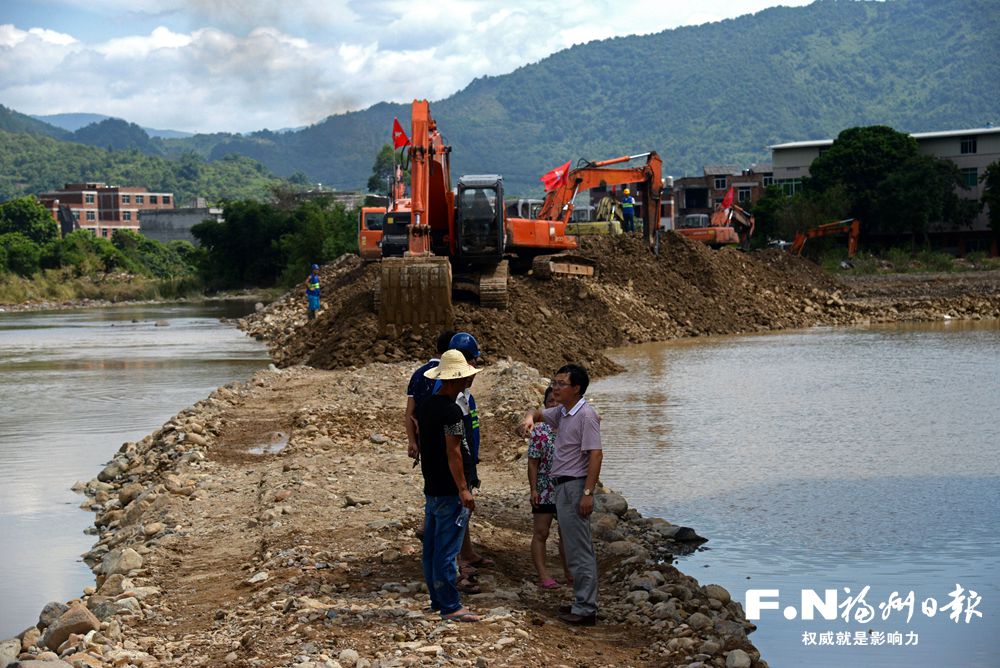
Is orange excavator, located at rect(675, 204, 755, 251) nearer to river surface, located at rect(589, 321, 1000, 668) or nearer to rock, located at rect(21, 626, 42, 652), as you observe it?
river surface, located at rect(589, 321, 1000, 668)

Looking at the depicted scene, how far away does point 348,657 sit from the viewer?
7461mm

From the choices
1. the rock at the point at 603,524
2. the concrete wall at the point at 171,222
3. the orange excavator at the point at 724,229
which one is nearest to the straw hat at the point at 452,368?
the rock at the point at 603,524

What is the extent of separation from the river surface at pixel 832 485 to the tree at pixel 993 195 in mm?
55454

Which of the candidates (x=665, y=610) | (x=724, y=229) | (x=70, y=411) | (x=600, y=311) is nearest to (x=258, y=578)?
(x=665, y=610)

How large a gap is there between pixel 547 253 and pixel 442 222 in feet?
22.2

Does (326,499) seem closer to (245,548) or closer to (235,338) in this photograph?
(245,548)

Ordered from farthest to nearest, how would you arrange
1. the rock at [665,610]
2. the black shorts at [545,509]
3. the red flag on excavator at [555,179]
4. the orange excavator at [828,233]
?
the orange excavator at [828,233]
the red flag on excavator at [555,179]
the black shorts at [545,509]
the rock at [665,610]

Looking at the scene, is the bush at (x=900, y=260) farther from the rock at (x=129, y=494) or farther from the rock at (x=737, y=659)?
the rock at (x=737, y=659)

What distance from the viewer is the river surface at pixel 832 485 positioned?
920 cm

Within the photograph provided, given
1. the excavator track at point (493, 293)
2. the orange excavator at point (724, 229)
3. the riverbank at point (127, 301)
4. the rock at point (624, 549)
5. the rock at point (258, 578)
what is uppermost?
the orange excavator at point (724, 229)

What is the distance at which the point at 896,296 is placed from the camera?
53.6 m

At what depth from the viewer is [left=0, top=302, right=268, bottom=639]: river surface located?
11945 millimetres

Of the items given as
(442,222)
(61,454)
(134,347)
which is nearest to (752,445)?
(61,454)

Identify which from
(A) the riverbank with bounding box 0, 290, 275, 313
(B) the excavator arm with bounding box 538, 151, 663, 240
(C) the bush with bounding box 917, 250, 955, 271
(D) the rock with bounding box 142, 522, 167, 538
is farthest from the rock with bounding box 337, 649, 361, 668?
(A) the riverbank with bounding box 0, 290, 275, 313
